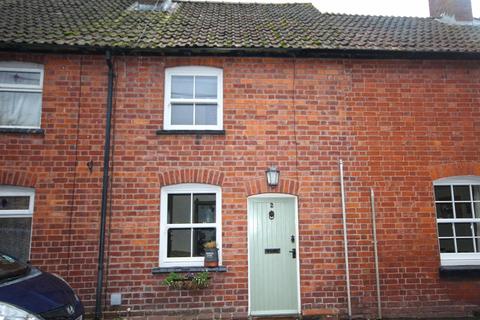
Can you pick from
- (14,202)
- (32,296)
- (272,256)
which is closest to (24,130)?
(14,202)

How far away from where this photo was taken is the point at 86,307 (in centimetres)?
671

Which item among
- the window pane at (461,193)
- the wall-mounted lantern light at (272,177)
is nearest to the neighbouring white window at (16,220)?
the wall-mounted lantern light at (272,177)

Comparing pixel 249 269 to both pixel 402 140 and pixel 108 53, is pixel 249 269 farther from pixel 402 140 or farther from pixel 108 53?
pixel 108 53

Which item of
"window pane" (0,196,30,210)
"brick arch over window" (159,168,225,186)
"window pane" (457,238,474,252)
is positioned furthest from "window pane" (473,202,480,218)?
"window pane" (0,196,30,210)

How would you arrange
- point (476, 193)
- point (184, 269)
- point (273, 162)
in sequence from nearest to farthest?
point (184, 269) → point (273, 162) → point (476, 193)

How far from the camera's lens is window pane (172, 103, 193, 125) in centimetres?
762

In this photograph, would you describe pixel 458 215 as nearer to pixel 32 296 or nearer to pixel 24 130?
pixel 32 296

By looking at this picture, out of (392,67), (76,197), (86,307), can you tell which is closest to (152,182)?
(76,197)

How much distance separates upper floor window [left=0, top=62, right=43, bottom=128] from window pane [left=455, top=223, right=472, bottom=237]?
30.1 feet

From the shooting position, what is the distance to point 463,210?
25.5 ft

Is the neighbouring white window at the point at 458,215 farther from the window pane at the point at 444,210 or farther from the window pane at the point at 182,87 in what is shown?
the window pane at the point at 182,87

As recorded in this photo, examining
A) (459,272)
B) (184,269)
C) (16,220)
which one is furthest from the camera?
(459,272)

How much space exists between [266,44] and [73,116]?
170 inches

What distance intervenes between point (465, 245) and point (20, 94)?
32.9 ft
